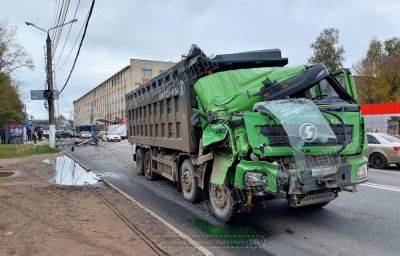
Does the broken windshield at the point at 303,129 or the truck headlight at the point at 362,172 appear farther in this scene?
the truck headlight at the point at 362,172

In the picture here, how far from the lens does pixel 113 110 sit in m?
96.3

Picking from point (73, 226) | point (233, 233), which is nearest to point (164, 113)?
point (73, 226)

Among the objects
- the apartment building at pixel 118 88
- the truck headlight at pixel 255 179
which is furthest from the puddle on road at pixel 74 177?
the apartment building at pixel 118 88

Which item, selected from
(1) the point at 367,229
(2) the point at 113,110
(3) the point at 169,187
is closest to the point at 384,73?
(3) the point at 169,187

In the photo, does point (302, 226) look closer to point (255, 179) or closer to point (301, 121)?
point (255, 179)

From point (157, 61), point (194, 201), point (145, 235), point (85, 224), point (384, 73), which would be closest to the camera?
point (145, 235)

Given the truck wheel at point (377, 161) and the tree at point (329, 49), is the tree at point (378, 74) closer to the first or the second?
the tree at point (329, 49)

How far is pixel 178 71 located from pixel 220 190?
2.94 metres

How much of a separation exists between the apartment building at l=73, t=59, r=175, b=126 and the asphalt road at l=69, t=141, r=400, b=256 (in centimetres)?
5490

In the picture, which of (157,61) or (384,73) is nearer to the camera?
(384,73)

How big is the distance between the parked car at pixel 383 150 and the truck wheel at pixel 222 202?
31.5 feet

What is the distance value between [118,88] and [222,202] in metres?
85.9

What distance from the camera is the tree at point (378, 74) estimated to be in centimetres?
4166

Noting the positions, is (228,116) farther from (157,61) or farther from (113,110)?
(113,110)
